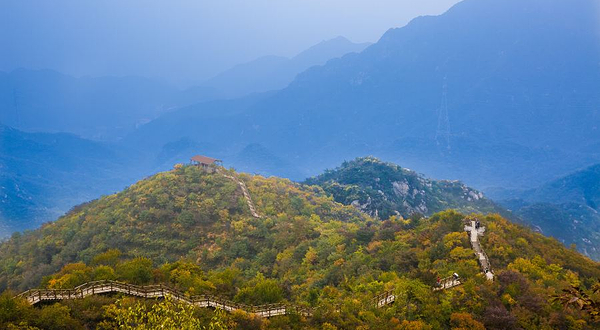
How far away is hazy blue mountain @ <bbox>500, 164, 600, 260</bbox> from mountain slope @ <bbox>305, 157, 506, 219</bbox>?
12.7 metres

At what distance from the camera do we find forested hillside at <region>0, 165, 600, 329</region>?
20750 millimetres

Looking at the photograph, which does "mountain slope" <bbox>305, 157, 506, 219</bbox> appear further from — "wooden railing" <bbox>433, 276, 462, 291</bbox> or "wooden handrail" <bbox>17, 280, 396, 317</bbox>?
"wooden handrail" <bbox>17, 280, 396, 317</bbox>

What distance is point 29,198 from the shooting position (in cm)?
14088

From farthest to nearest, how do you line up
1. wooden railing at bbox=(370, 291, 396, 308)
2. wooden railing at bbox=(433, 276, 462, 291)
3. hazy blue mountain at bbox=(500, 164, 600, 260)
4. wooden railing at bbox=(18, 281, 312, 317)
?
1. hazy blue mountain at bbox=(500, 164, 600, 260)
2. wooden railing at bbox=(433, 276, 462, 291)
3. wooden railing at bbox=(370, 291, 396, 308)
4. wooden railing at bbox=(18, 281, 312, 317)

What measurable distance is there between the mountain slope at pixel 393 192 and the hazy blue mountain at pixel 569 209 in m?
12.7

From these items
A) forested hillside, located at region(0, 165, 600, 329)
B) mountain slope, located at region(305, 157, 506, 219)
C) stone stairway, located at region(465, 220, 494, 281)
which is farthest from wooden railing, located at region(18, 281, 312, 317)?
mountain slope, located at region(305, 157, 506, 219)

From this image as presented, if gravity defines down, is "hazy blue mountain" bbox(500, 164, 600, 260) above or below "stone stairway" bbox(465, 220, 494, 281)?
above

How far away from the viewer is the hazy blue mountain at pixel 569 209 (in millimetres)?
93375

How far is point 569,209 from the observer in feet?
364

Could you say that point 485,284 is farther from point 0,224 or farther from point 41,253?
point 0,224

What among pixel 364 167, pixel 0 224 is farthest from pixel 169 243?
pixel 0 224

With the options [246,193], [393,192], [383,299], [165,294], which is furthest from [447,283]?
[393,192]

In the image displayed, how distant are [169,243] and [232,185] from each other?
1401 centimetres

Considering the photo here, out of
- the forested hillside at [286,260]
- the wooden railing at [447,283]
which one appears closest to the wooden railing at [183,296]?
the forested hillside at [286,260]
